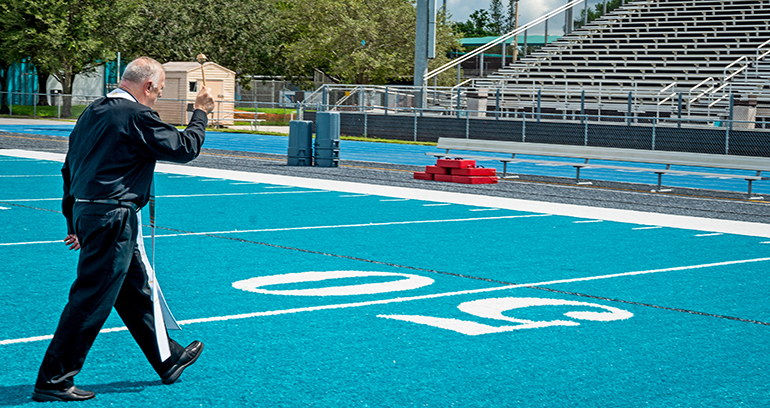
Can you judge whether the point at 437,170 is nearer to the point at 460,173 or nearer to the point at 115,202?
the point at 460,173

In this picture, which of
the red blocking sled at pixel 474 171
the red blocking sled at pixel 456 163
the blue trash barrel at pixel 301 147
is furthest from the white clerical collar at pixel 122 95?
the blue trash barrel at pixel 301 147

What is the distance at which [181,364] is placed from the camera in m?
5.12

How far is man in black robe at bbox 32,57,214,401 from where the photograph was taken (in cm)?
460

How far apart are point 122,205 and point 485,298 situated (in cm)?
372

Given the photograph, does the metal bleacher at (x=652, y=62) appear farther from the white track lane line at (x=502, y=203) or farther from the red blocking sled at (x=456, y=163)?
the white track lane line at (x=502, y=203)

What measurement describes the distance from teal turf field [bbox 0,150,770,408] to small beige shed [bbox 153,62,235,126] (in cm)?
3034

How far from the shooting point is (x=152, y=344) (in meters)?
4.90

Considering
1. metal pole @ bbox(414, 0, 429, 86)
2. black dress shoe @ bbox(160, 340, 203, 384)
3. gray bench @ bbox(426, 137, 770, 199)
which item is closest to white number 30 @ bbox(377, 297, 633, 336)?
black dress shoe @ bbox(160, 340, 203, 384)

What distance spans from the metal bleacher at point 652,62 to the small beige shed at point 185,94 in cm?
1260

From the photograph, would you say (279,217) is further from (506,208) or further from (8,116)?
(8,116)

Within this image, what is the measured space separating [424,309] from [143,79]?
10.5ft

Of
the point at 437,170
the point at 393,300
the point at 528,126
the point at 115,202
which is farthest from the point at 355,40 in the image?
the point at 115,202

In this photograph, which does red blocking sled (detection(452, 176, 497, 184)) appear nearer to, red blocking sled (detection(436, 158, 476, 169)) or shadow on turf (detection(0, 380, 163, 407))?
red blocking sled (detection(436, 158, 476, 169))

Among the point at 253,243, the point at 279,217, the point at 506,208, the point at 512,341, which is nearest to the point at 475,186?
the point at 506,208
